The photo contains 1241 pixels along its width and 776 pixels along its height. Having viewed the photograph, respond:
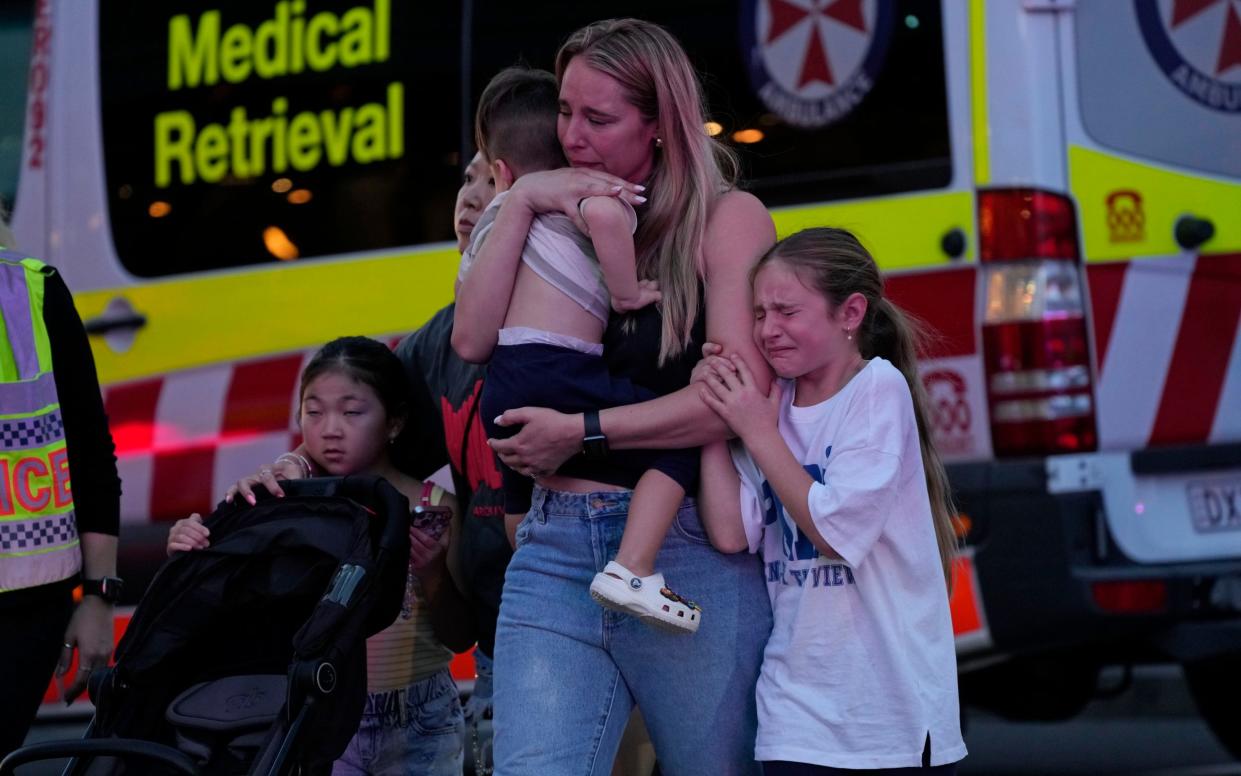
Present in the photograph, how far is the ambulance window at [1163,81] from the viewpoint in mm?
4207

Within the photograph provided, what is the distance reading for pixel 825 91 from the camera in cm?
428

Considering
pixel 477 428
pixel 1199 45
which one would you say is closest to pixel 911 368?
pixel 477 428

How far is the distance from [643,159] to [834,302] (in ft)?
1.18

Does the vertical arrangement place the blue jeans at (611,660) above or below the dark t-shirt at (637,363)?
below

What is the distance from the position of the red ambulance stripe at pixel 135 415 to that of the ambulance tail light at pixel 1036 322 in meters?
2.22

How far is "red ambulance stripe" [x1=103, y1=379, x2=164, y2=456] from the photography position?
4.88 m

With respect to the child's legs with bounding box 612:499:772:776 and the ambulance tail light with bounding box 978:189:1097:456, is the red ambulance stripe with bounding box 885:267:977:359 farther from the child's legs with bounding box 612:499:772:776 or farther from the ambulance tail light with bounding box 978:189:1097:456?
the child's legs with bounding box 612:499:772:776

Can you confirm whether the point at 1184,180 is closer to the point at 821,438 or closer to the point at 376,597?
the point at 821,438

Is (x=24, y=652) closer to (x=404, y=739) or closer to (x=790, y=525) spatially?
(x=404, y=739)

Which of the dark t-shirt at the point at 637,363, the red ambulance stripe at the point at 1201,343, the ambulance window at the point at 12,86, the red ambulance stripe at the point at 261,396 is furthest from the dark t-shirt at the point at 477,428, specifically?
the ambulance window at the point at 12,86

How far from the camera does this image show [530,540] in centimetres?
268

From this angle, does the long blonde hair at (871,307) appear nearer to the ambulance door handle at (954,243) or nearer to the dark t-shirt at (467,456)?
the dark t-shirt at (467,456)

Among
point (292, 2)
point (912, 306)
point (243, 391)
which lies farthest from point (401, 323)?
point (912, 306)

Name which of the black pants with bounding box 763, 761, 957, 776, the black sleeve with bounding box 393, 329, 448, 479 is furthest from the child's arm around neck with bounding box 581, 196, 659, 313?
the black sleeve with bounding box 393, 329, 448, 479
